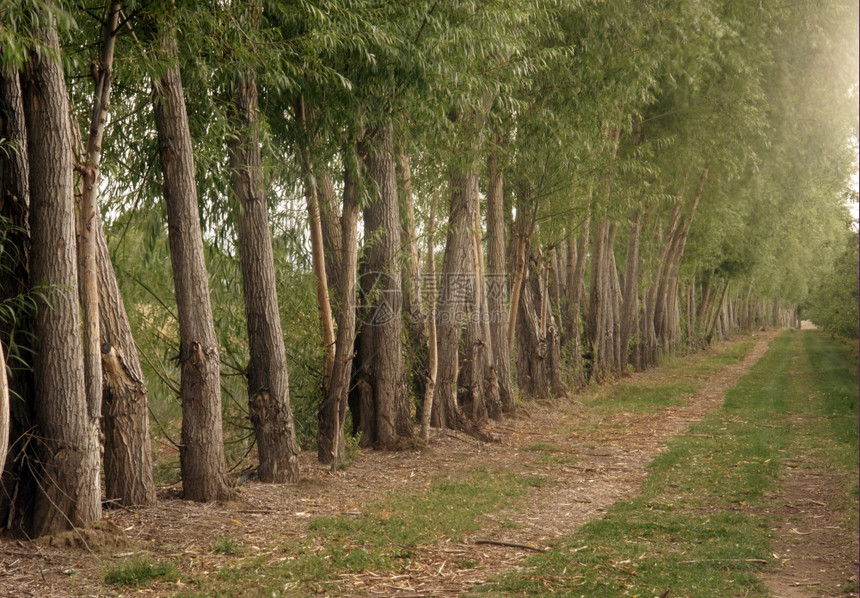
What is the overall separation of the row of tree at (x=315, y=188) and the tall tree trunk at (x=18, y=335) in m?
0.02

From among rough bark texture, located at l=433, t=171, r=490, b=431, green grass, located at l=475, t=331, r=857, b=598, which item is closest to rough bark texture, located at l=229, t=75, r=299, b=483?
green grass, located at l=475, t=331, r=857, b=598

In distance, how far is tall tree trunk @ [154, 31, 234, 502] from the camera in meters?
8.09

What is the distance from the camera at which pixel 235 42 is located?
25.5ft

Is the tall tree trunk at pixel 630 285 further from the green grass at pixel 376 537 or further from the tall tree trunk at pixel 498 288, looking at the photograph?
the green grass at pixel 376 537

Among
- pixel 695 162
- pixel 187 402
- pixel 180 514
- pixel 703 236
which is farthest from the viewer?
pixel 703 236

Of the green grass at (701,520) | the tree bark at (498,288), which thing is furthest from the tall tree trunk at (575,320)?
the tree bark at (498,288)

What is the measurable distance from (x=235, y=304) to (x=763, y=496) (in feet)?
22.7

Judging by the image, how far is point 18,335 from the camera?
22.1 ft

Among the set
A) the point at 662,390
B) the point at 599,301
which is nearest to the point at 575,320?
the point at 599,301

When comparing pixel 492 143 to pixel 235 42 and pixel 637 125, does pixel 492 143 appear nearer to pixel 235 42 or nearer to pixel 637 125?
pixel 235 42

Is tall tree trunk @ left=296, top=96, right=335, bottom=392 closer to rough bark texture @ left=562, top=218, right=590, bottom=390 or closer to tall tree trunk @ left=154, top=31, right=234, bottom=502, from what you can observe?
tall tree trunk @ left=154, top=31, right=234, bottom=502

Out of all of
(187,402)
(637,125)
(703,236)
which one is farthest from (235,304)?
(703,236)

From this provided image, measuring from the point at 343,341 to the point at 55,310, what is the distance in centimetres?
433

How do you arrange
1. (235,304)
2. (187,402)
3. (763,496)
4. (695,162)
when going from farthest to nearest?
(695,162), (235,304), (763,496), (187,402)
